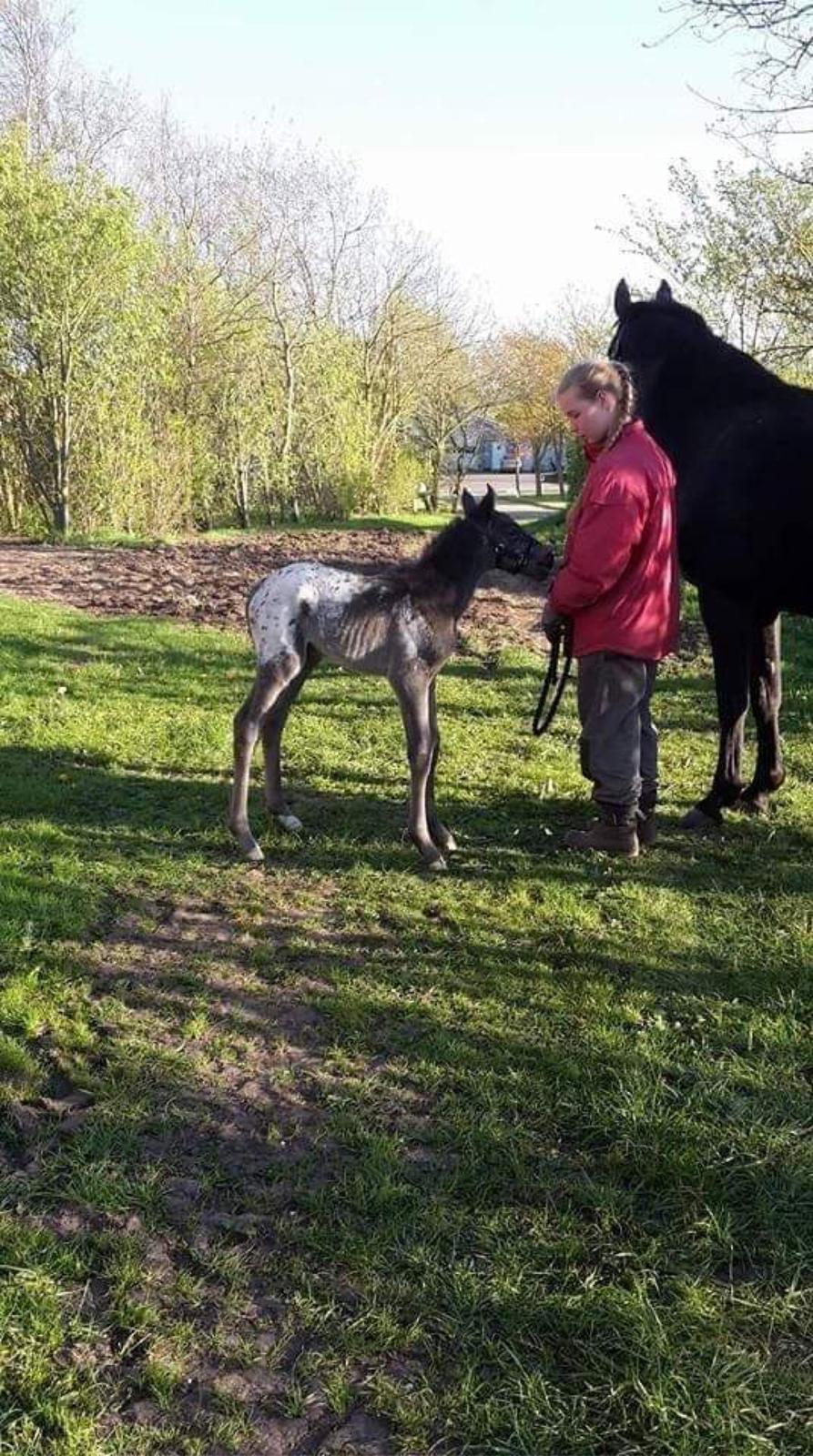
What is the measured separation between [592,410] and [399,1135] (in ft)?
10.3

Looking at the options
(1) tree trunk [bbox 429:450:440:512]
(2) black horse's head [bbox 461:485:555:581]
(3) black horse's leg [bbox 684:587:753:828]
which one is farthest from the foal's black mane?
(1) tree trunk [bbox 429:450:440:512]

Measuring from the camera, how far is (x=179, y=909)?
14.3 ft

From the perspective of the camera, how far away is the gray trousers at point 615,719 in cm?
466

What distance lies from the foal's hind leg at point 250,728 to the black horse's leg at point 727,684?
218 cm

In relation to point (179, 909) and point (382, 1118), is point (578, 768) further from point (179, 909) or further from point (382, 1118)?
point (382, 1118)

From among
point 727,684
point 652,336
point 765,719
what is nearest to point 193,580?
point 652,336

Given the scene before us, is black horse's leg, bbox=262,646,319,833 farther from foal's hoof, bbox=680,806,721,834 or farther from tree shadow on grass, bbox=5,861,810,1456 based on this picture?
foal's hoof, bbox=680,806,721,834

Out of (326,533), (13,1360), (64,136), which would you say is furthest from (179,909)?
(64,136)

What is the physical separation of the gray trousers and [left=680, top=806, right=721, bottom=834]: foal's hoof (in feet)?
2.09

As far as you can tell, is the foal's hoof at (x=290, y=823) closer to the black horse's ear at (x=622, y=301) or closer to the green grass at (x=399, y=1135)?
the green grass at (x=399, y=1135)

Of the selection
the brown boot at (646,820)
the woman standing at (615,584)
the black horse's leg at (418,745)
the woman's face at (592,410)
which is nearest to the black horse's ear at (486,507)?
the woman standing at (615,584)

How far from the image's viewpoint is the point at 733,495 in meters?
4.95

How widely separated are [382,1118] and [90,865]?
7.61 feet

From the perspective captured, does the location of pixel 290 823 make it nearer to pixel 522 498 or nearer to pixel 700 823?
pixel 700 823
